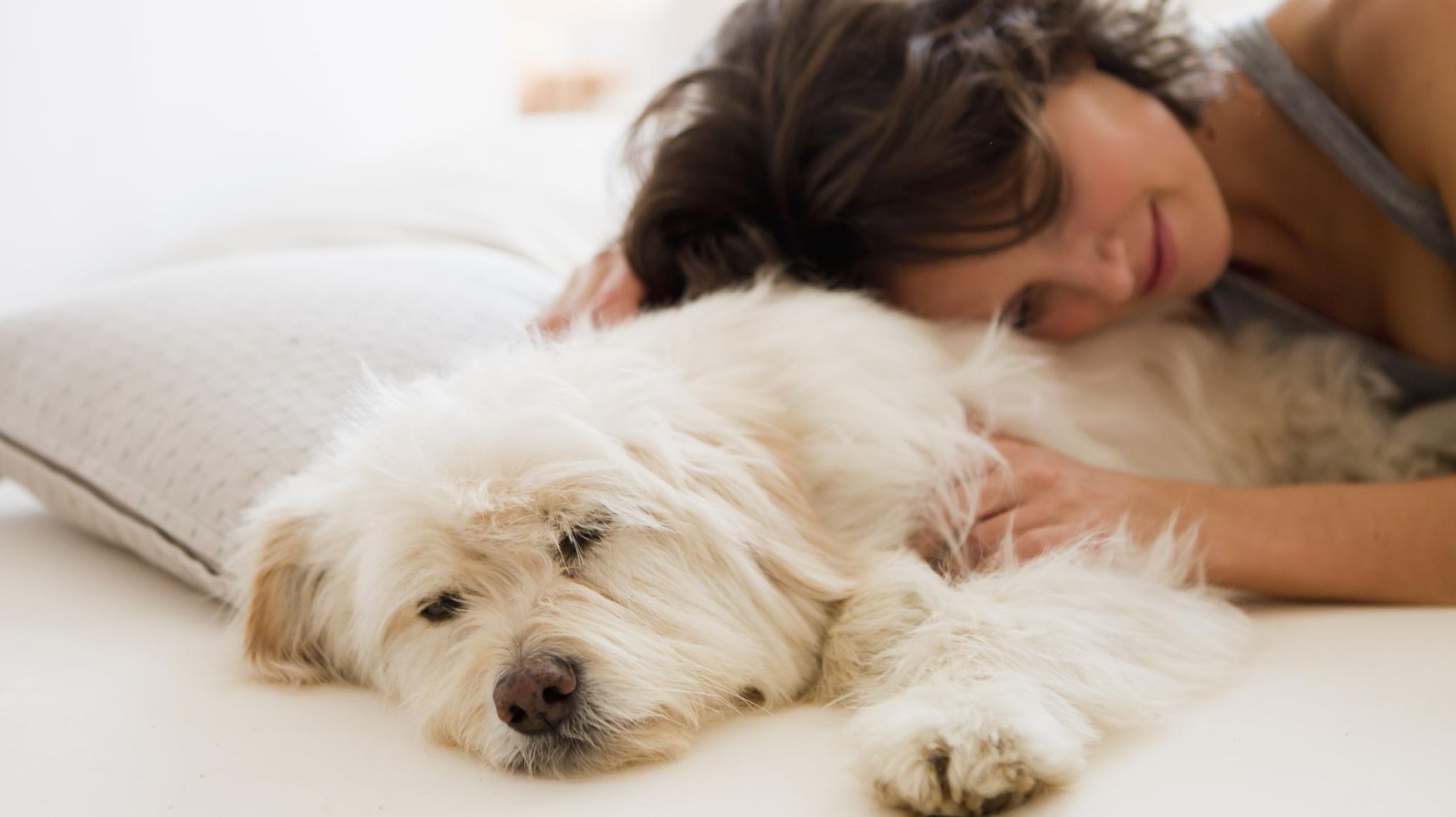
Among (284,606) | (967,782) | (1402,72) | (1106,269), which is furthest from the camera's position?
(1106,269)

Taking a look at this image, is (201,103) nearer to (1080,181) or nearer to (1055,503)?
(1080,181)

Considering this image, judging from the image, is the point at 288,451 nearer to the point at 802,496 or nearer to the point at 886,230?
the point at 802,496

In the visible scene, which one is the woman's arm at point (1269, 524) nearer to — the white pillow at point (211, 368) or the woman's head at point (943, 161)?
the woman's head at point (943, 161)

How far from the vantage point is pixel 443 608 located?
4.47ft

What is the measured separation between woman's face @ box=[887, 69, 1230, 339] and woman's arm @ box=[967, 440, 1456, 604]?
0.36m

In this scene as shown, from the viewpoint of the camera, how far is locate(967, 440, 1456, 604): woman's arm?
4.83 feet

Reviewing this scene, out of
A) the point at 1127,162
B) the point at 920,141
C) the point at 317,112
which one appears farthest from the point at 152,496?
the point at 317,112

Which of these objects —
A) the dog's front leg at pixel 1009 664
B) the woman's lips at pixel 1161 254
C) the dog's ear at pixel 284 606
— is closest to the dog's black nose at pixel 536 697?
the dog's front leg at pixel 1009 664

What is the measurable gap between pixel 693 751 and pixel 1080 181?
108 cm

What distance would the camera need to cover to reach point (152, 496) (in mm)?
1675

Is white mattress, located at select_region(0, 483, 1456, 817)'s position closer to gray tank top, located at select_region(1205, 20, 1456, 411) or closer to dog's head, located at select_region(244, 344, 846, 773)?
dog's head, located at select_region(244, 344, 846, 773)

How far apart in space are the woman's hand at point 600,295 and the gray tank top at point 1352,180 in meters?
1.12

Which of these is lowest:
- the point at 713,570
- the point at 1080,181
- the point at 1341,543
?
the point at 1341,543

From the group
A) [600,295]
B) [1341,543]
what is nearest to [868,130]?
[600,295]
